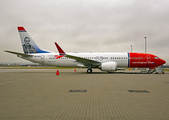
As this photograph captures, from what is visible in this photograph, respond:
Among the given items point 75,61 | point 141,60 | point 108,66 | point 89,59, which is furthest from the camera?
point 75,61

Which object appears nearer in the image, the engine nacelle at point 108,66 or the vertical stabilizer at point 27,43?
the engine nacelle at point 108,66

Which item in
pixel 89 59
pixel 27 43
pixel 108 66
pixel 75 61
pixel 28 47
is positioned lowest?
pixel 108 66

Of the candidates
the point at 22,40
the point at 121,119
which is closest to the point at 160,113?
the point at 121,119

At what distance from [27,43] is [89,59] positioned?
442 inches

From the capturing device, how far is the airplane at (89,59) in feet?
69.3

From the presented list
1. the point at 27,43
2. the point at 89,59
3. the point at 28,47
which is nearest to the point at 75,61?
Answer: the point at 89,59

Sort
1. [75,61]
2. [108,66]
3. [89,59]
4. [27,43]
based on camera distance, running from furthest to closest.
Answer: [27,43] < [75,61] < [89,59] < [108,66]

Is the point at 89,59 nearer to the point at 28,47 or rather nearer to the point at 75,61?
the point at 75,61

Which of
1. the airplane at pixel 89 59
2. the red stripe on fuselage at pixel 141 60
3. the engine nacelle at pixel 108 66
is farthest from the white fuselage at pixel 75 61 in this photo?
the engine nacelle at pixel 108 66

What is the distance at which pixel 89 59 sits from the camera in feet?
69.2

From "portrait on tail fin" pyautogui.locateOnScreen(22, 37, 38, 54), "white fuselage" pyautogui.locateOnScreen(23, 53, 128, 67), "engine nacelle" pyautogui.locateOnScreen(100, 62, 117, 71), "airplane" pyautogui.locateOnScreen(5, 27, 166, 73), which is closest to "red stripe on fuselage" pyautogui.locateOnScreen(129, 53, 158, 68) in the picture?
"airplane" pyautogui.locateOnScreen(5, 27, 166, 73)

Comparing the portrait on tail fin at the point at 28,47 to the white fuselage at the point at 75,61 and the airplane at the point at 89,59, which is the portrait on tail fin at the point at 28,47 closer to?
the airplane at the point at 89,59

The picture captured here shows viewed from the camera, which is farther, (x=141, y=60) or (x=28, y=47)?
(x=28, y=47)

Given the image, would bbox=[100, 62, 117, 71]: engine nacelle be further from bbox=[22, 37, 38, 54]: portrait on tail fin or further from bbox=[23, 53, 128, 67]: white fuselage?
bbox=[22, 37, 38, 54]: portrait on tail fin
